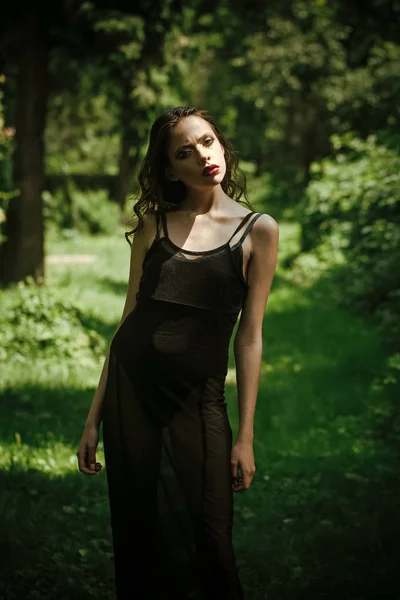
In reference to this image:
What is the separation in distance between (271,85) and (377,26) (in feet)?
59.3

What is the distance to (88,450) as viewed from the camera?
3.63 m

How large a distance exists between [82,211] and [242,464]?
94.4 feet

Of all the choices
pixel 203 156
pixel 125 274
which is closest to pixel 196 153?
pixel 203 156

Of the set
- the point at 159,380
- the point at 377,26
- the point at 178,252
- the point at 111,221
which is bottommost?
the point at 111,221

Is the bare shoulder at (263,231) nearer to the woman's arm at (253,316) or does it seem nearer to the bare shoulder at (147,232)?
the woman's arm at (253,316)

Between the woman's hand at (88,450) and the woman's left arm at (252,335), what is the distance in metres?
0.51

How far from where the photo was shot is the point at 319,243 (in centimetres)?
1769

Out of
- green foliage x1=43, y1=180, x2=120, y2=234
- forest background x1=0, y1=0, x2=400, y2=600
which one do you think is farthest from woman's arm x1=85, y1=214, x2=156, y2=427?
green foliage x1=43, y1=180, x2=120, y2=234

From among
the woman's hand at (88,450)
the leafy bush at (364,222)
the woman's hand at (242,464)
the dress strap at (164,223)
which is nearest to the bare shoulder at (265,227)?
the dress strap at (164,223)

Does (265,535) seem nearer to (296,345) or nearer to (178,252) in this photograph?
(178,252)

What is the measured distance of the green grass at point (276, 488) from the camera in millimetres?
5117

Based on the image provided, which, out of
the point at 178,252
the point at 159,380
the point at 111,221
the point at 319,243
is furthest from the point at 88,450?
the point at 111,221

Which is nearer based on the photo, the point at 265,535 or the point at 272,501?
the point at 265,535

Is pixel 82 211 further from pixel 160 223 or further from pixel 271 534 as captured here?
pixel 160 223
